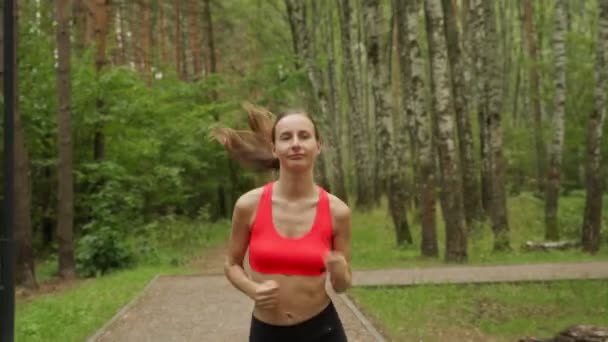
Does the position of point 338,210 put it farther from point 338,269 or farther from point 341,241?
point 338,269

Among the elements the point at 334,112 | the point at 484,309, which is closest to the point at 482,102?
the point at 484,309

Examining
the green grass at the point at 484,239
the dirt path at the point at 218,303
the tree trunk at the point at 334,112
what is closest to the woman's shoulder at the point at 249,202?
the dirt path at the point at 218,303

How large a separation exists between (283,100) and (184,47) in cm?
740

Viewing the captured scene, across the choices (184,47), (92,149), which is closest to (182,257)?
(92,149)

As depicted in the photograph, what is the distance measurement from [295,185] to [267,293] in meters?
0.49

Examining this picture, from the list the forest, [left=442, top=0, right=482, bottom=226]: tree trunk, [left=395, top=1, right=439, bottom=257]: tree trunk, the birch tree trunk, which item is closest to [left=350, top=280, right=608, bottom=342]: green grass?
the forest

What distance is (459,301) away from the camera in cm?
1120

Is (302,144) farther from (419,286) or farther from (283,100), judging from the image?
(283,100)

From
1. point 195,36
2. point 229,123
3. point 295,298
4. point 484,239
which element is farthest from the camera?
point 195,36

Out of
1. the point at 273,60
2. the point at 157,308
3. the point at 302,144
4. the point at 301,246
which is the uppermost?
the point at 273,60

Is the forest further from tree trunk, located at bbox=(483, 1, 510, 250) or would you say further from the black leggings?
the black leggings

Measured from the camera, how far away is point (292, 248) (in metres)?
3.45

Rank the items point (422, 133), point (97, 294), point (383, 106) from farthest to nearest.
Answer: point (383, 106) → point (422, 133) → point (97, 294)

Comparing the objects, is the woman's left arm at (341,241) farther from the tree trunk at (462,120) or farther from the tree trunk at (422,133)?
the tree trunk at (462,120)
